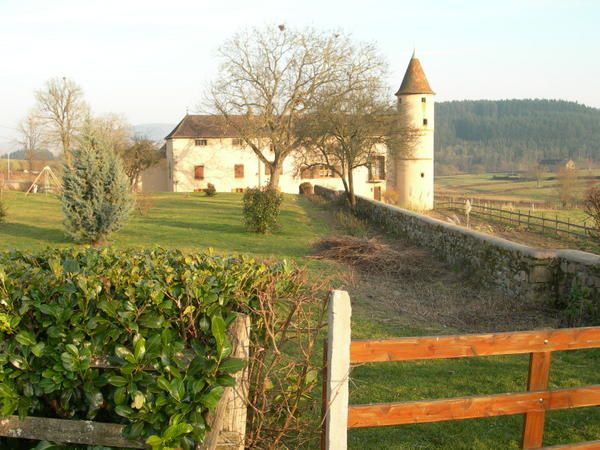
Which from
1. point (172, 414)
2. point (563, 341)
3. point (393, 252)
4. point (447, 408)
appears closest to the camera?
point (172, 414)

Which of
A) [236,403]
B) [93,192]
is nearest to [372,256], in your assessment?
[93,192]

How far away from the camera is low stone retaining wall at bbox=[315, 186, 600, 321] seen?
795 cm

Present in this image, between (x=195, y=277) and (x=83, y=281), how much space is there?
651mm

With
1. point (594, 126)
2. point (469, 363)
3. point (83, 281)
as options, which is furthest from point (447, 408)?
point (594, 126)

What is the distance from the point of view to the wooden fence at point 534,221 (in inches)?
1013

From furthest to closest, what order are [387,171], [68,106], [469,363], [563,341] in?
[68,106]
[387,171]
[469,363]
[563,341]

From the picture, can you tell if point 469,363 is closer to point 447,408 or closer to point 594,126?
point 447,408

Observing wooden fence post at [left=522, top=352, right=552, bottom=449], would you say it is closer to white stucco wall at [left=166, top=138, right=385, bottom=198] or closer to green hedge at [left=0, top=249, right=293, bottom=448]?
green hedge at [left=0, top=249, right=293, bottom=448]

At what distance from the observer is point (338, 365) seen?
124 inches

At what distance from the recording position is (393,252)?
13.2 metres

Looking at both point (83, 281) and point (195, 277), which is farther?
point (195, 277)

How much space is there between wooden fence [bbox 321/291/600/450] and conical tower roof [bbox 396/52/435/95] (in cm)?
3841

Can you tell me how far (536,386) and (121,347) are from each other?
255cm

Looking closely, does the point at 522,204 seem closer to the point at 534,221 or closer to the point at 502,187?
the point at 502,187
